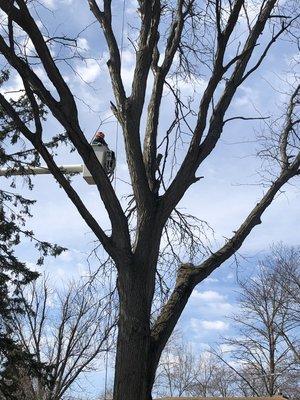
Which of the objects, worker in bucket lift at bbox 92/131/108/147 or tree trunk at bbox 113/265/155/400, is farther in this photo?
worker in bucket lift at bbox 92/131/108/147

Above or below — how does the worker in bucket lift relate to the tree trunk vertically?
above

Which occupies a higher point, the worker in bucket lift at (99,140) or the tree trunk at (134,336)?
the worker in bucket lift at (99,140)

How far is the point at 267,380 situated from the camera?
1282 inches

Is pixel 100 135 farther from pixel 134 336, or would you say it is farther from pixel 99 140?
pixel 134 336

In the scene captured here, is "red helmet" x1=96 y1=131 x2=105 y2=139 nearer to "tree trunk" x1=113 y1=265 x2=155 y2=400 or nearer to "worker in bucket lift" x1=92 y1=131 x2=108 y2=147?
"worker in bucket lift" x1=92 y1=131 x2=108 y2=147

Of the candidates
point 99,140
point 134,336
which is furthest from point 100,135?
point 134,336

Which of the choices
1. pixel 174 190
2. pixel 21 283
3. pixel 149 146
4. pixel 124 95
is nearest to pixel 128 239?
pixel 174 190

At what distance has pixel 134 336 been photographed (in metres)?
4.89

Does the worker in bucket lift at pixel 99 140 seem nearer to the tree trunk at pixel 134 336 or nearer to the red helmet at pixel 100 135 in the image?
the red helmet at pixel 100 135

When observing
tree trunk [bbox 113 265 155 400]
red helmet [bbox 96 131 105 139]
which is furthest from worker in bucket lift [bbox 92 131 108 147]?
tree trunk [bbox 113 265 155 400]

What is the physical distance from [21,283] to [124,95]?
964 centimetres

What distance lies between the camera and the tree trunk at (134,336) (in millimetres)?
4746

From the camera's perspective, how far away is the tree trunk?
15.6ft

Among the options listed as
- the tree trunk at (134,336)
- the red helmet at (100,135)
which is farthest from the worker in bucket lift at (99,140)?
the tree trunk at (134,336)
